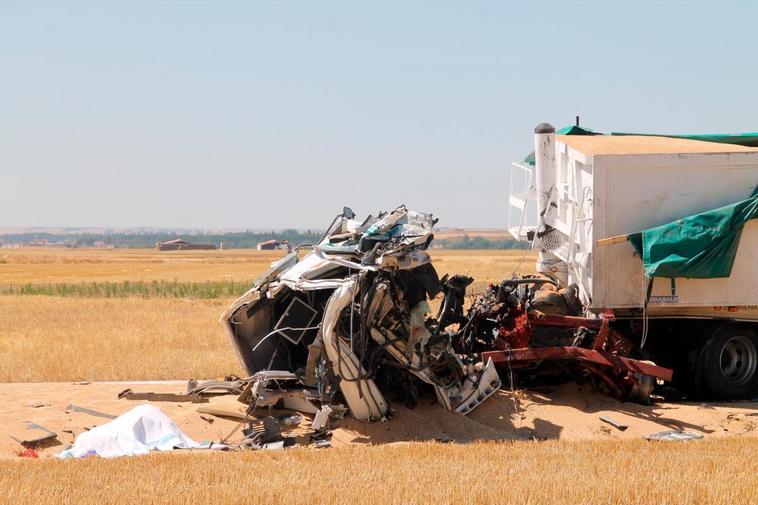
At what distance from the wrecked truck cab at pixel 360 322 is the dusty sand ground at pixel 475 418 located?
0.26 meters

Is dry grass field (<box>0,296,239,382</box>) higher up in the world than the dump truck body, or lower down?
lower down

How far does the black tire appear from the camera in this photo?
489 inches

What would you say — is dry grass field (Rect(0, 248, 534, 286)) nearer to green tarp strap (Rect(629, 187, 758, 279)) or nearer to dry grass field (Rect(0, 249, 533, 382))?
dry grass field (Rect(0, 249, 533, 382))

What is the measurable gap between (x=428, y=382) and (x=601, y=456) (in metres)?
2.30

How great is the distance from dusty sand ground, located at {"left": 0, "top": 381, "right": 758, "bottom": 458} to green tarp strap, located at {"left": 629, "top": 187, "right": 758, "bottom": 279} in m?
1.66

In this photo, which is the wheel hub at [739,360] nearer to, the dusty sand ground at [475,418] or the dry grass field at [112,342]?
the dusty sand ground at [475,418]

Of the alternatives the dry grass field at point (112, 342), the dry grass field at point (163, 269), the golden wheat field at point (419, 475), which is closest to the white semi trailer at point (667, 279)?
the golden wheat field at point (419, 475)

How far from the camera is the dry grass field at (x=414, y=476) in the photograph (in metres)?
7.46

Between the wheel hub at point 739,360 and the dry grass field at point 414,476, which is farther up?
the wheel hub at point 739,360

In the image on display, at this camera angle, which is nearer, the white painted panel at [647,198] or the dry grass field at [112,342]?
the white painted panel at [647,198]

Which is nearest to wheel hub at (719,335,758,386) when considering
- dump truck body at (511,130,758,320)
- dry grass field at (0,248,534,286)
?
dump truck body at (511,130,758,320)

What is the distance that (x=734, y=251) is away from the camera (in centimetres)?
1162

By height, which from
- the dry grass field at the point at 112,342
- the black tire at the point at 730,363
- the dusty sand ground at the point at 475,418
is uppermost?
the black tire at the point at 730,363

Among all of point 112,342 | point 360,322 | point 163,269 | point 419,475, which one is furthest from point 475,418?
point 163,269
